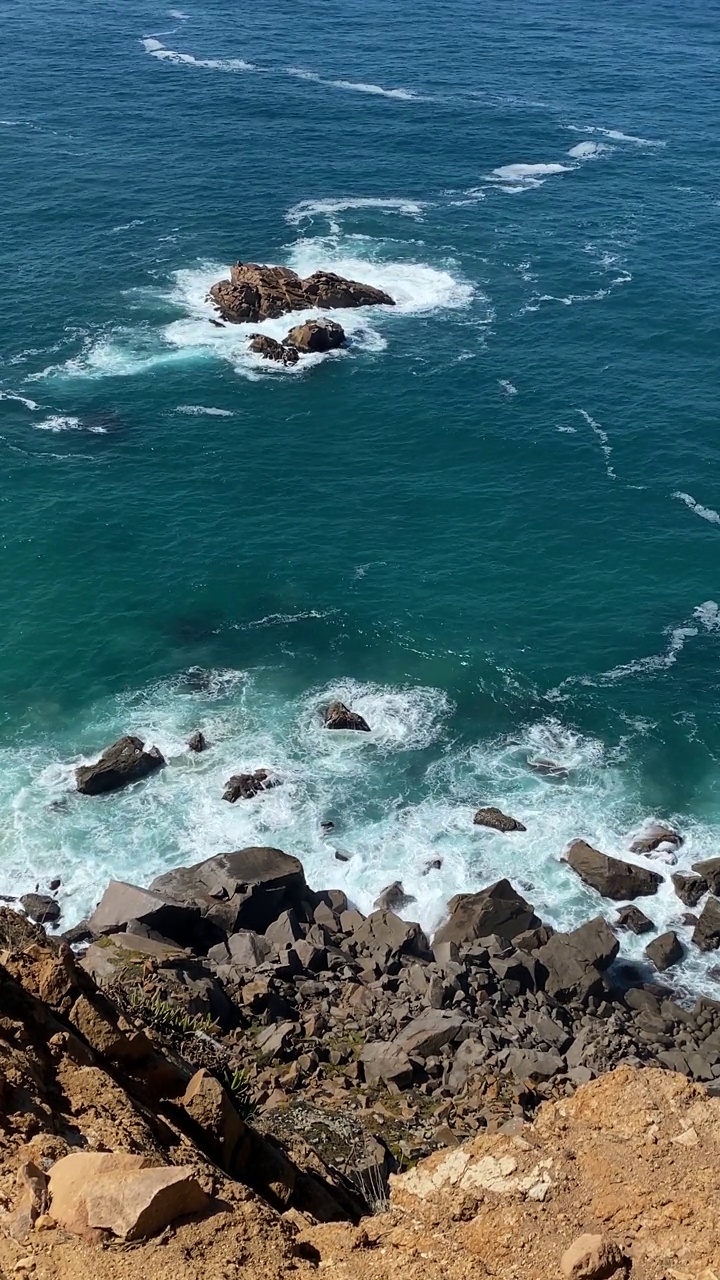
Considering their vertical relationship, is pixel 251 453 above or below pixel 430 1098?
above

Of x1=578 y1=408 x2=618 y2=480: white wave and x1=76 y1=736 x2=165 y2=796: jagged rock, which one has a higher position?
x1=578 y1=408 x2=618 y2=480: white wave

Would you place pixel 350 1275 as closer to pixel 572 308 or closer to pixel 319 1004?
pixel 319 1004

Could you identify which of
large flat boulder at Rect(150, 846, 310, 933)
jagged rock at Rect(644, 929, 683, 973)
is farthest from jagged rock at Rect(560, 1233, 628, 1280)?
jagged rock at Rect(644, 929, 683, 973)

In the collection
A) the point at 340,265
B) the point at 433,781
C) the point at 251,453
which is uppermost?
the point at 340,265

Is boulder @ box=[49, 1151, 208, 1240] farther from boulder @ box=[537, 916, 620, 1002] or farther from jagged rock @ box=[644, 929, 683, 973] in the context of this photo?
jagged rock @ box=[644, 929, 683, 973]

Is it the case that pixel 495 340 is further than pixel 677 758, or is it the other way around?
A: pixel 495 340

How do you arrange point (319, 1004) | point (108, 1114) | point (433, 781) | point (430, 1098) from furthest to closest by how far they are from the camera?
point (433, 781), point (319, 1004), point (430, 1098), point (108, 1114)

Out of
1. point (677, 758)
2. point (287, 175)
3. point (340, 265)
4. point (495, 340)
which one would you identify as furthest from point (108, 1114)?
point (287, 175)
